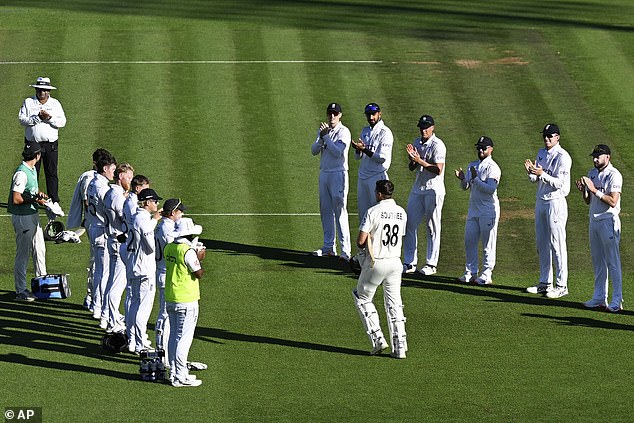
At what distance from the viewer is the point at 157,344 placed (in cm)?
1619

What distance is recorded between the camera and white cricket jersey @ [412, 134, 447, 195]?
2048cm

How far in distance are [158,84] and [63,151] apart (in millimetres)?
3984

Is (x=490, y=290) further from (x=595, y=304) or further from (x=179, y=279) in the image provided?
(x=179, y=279)

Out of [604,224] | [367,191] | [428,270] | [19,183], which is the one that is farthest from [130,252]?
[604,224]

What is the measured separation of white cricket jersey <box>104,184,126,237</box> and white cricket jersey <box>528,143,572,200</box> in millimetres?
5962

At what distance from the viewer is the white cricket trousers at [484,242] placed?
792 inches

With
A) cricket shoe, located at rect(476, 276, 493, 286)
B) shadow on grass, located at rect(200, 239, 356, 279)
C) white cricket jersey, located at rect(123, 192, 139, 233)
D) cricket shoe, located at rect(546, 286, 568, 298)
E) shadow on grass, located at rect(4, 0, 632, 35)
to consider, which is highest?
shadow on grass, located at rect(4, 0, 632, 35)

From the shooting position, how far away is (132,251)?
16.5 m

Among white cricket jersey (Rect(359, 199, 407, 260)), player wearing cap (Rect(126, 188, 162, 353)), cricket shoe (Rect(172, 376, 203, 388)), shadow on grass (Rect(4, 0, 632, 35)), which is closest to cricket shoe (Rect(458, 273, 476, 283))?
white cricket jersey (Rect(359, 199, 407, 260))

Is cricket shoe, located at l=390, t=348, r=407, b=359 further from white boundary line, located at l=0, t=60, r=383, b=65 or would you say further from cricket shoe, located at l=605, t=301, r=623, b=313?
white boundary line, located at l=0, t=60, r=383, b=65

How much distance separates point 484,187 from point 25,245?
21.9 feet

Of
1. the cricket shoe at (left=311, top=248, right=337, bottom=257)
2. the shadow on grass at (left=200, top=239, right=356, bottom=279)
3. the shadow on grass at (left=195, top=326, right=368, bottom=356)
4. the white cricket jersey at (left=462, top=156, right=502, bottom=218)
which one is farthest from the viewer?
the cricket shoe at (left=311, top=248, right=337, bottom=257)

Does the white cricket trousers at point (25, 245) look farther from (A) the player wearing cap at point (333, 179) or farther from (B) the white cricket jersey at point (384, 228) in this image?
(B) the white cricket jersey at point (384, 228)

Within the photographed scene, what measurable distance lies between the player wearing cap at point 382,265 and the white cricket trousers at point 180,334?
231 cm
